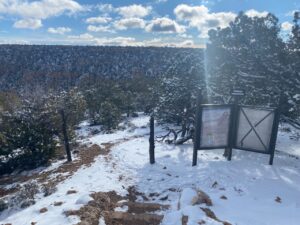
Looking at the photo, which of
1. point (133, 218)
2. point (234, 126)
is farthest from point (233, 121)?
point (133, 218)

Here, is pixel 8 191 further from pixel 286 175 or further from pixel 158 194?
pixel 286 175

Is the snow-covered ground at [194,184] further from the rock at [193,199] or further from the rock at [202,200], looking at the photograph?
the rock at [202,200]

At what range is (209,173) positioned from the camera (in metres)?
11.5

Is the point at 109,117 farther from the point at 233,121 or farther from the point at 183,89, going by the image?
the point at 233,121

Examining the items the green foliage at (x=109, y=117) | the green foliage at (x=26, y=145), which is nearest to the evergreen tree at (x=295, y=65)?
the green foliage at (x=26, y=145)

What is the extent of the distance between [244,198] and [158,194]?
284 centimetres

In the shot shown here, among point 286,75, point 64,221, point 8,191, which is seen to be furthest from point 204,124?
point 8,191

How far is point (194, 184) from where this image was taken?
10.8 metres

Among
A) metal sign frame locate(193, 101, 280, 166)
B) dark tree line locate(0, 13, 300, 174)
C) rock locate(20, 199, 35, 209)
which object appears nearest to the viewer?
rock locate(20, 199, 35, 209)

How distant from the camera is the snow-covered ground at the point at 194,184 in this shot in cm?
848

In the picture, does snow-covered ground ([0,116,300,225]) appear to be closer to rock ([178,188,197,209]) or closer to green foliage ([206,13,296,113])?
rock ([178,188,197,209])

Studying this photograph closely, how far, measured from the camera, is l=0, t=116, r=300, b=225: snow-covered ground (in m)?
8.48

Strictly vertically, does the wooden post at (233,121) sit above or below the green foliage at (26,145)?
above

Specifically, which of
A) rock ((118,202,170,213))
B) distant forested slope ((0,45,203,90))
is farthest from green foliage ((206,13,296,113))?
distant forested slope ((0,45,203,90))
